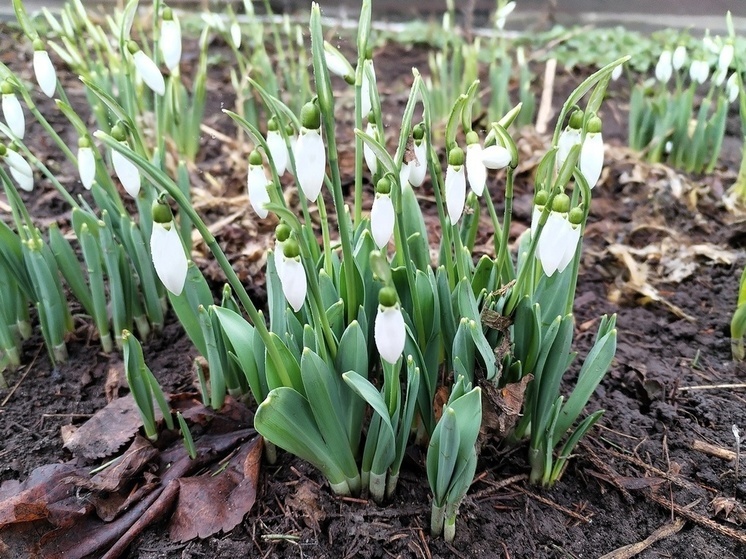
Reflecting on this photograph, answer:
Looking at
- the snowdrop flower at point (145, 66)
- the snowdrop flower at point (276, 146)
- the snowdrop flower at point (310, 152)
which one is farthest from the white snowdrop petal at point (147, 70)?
the snowdrop flower at point (310, 152)

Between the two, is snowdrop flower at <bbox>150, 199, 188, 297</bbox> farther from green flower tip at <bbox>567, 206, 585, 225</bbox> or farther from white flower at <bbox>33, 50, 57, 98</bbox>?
white flower at <bbox>33, 50, 57, 98</bbox>

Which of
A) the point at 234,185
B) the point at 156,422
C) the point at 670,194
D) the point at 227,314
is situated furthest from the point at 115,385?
the point at 670,194

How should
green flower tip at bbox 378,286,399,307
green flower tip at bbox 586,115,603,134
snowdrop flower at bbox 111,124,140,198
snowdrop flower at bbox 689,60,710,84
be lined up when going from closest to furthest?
green flower tip at bbox 378,286,399,307 < green flower tip at bbox 586,115,603,134 < snowdrop flower at bbox 111,124,140,198 < snowdrop flower at bbox 689,60,710,84

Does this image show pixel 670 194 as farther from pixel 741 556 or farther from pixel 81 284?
pixel 81 284

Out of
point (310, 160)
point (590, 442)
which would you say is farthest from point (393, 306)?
point (590, 442)

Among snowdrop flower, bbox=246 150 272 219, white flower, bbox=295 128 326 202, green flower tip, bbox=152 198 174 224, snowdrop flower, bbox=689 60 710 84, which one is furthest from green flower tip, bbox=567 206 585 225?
snowdrop flower, bbox=689 60 710 84

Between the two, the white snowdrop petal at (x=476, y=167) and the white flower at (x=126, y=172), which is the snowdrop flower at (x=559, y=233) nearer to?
the white snowdrop petal at (x=476, y=167)

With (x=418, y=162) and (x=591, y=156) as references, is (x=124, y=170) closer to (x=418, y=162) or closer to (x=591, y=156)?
→ (x=418, y=162)
